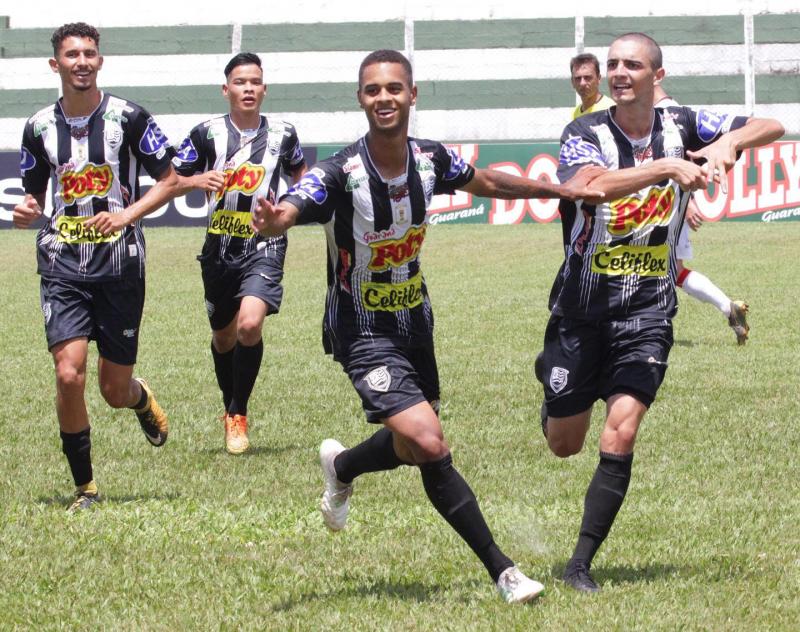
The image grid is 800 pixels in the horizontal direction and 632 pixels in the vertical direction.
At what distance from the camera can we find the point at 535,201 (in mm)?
24062

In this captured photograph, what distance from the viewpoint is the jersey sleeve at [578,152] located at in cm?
564

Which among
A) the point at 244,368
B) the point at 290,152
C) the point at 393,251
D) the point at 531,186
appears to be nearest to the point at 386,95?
the point at 393,251

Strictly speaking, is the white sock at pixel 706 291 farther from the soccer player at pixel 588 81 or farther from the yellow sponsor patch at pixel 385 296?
the yellow sponsor patch at pixel 385 296

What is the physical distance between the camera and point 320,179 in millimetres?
5250

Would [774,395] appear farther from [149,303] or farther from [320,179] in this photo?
[149,303]

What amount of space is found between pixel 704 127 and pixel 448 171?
1.20 metres

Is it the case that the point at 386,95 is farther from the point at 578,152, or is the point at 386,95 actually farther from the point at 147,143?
the point at 147,143

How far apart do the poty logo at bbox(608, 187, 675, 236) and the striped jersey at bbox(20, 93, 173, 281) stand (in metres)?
2.51

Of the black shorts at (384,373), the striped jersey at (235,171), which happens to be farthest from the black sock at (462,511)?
the striped jersey at (235,171)

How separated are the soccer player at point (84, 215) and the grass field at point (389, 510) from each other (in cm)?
73

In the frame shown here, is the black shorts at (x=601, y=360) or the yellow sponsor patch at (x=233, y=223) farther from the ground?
the yellow sponsor patch at (x=233, y=223)

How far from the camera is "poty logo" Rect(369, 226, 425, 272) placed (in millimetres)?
5402

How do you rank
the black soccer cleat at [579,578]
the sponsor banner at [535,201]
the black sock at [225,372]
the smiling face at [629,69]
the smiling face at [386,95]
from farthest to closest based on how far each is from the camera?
the sponsor banner at [535,201] < the black sock at [225,372] < the smiling face at [629,69] < the smiling face at [386,95] < the black soccer cleat at [579,578]

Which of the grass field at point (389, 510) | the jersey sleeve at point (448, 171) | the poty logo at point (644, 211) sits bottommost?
the grass field at point (389, 510)
